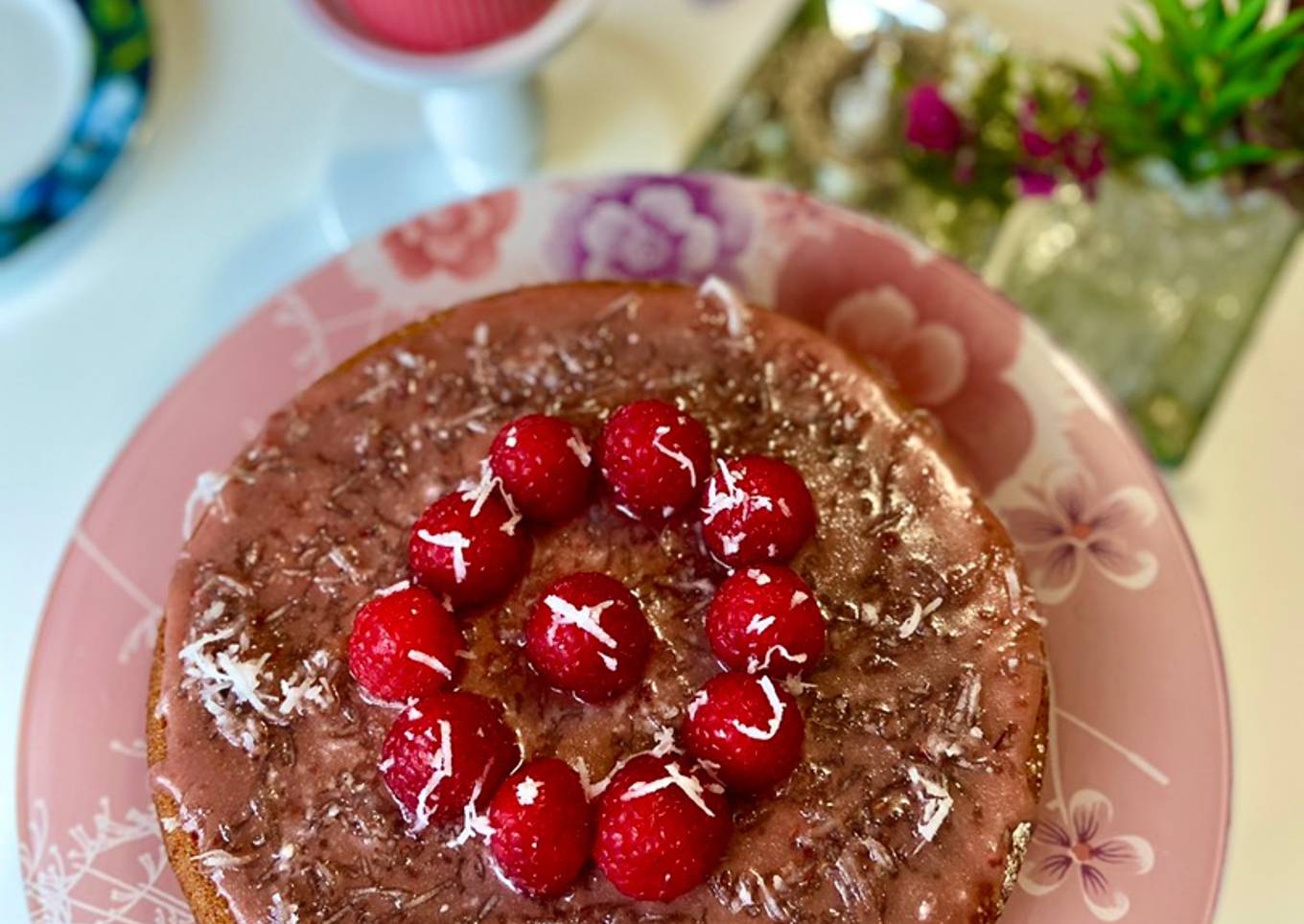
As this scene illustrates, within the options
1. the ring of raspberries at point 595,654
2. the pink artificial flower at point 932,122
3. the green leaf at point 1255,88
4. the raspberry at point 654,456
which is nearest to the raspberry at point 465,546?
the ring of raspberries at point 595,654

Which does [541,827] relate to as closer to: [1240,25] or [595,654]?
[595,654]

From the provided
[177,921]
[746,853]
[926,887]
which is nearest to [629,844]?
[746,853]

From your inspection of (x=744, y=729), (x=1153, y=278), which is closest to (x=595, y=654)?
(x=744, y=729)

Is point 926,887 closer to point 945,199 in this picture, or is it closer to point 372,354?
point 372,354

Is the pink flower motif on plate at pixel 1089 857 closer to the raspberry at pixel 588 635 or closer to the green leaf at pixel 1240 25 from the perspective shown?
the raspberry at pixel 588 635

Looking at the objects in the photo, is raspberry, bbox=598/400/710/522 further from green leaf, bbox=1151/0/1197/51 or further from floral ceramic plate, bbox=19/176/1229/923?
green leaf, bbox=1151/0/1197/51
